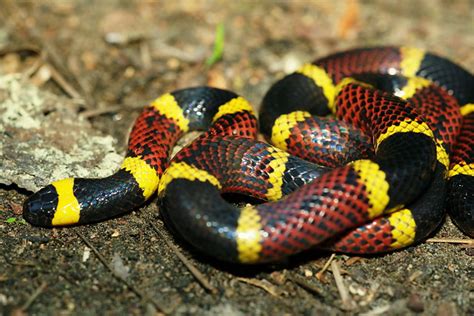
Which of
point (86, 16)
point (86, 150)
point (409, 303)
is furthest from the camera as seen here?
point (86, 16)

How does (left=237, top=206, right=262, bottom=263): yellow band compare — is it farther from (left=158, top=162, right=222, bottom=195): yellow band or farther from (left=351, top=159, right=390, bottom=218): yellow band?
(left=351, top=159, right=390, bottom=218): yellow band

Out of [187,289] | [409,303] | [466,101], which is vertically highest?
[466,101]

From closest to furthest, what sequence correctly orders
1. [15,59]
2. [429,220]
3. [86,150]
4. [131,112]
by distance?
[429,220] → [86,150] → [131,112] → [15,59]

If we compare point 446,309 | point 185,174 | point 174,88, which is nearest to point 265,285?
point 185,174

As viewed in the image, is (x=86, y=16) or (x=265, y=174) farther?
(x=86, y=16)

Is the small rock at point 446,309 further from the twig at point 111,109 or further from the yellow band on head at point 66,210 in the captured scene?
the twig at point 111,109

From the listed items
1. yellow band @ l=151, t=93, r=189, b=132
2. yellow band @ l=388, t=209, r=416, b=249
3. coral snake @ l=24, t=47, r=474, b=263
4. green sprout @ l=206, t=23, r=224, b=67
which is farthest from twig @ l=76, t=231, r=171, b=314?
green sprout @ l=206, t=23, r=224, b=67

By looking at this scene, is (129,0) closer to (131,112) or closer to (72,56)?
(72,56)

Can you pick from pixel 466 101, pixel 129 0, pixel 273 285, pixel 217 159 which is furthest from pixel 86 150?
pixel 466 101
